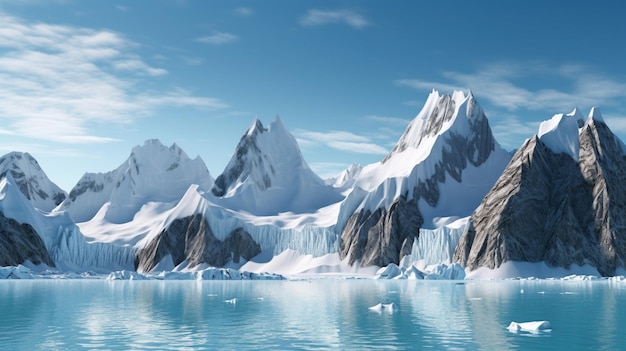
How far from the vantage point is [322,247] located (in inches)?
7510

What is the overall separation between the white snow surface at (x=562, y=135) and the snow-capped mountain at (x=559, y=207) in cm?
24

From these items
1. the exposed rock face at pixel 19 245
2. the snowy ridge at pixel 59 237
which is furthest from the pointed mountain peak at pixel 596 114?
the exposed rock face at pixel 19 245

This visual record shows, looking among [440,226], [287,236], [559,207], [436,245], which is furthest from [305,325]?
[287,236]

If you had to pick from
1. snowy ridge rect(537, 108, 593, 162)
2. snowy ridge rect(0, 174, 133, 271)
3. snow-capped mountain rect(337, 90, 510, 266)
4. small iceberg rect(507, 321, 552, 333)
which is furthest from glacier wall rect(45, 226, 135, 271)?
small iceberg rect(507, 321, 552, 333)

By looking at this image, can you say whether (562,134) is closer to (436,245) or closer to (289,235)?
(436,245)

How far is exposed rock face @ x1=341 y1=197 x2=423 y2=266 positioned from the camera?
6988 inches

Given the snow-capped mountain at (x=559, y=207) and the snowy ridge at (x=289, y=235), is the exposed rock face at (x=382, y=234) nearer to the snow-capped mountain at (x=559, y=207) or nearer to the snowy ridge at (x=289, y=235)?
the snowy ridge at (x=289, y=235)

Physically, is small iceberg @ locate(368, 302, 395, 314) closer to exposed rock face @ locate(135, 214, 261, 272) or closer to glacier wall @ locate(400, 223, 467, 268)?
glacier wall @ locate(400, 223, 467, 268)

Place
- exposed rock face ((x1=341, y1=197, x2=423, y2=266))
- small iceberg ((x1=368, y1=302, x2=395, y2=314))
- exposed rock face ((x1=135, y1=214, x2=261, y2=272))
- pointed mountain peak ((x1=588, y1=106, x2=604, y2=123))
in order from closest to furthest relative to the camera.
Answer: small iceberg ((x1=368, y1=302, x2=395, y2=314)) → pointed mountain peak ((x1=588, y1=106, x2=604, y2=123)) → exposed rock face ((x1=341, y1=197, x2=423, y2=266)) → exposed rock face ((x1=135, y1=214, x2=261, y2=272))

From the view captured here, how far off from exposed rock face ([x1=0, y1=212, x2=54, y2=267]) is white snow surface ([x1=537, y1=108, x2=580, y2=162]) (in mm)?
128868

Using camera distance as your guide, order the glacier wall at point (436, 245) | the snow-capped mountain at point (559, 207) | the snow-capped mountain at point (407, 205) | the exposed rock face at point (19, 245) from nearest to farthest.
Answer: the snow-capped mountain at point (559, 207) → the glacier wall at point (436, 245) → the exposed rock face at point (19, 245) → the snow-capped mountain at point (407, 205)

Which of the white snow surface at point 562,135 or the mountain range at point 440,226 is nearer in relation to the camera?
the mountain range at point 440,226

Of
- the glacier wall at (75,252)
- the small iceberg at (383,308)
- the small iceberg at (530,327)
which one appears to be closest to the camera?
the small iceberg at (530,327)

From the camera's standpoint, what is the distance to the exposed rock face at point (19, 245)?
16375 cm
